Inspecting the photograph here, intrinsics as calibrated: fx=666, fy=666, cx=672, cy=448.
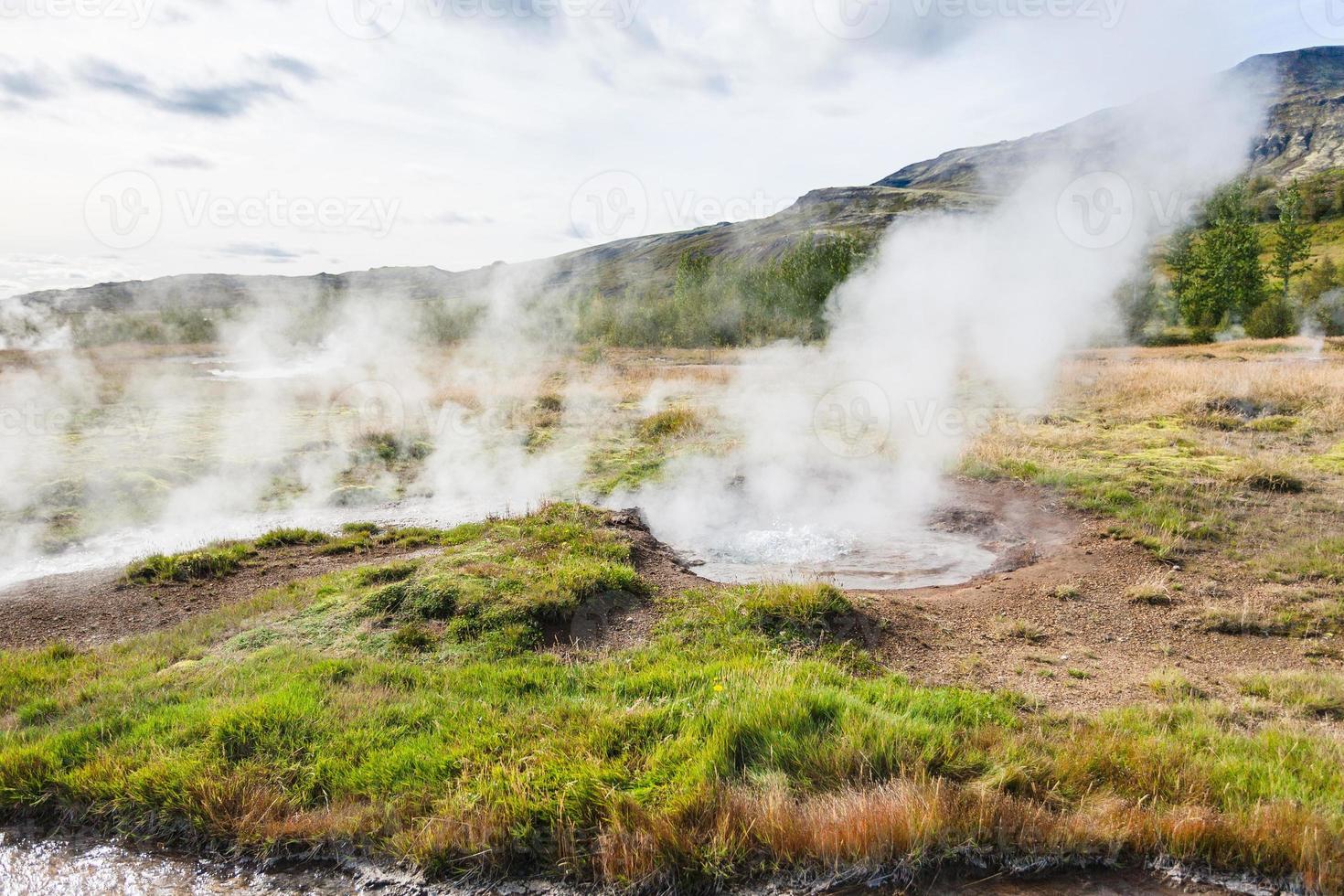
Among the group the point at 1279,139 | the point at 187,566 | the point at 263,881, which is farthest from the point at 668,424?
the point at 1279,139

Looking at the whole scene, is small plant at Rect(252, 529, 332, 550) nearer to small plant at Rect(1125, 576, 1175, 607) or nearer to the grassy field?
the grassy field

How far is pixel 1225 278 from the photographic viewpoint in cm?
5003

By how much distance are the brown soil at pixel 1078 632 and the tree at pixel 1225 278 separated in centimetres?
5301

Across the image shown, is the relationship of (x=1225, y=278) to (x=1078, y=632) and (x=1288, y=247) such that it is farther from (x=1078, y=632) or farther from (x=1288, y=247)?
(x=1078, y=632)

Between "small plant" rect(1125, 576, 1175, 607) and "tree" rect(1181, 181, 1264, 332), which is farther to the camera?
"tree" rect(1181, 181, 1264, 332)

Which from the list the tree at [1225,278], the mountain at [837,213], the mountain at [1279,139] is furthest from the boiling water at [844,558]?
the mountain at [1279,139]

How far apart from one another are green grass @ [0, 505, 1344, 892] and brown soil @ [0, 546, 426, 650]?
2028 mm

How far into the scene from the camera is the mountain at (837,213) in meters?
116

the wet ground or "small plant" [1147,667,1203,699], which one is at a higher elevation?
the wet ground

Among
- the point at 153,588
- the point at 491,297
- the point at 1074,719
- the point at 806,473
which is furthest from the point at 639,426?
the point at 491,297

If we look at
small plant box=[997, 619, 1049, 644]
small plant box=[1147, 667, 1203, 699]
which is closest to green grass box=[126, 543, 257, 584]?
small plant box=[997, 619, 1049, 644]

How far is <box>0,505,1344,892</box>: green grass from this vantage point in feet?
11.9

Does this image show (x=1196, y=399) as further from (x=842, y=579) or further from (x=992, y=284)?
(x=842, y=579)

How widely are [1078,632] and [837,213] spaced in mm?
137622
